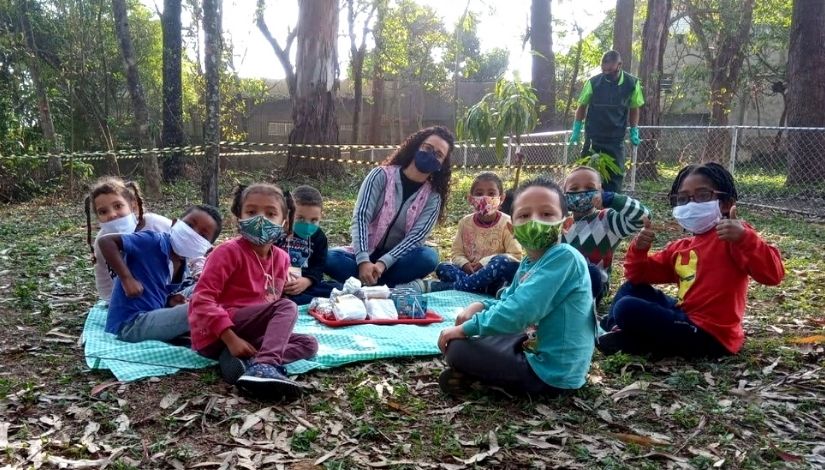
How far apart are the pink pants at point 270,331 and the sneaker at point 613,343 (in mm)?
1597

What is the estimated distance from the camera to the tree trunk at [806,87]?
10508 millimetres

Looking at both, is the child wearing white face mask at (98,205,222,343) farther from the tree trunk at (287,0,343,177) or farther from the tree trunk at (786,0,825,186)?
the tree trunk at (786,0,825,186)

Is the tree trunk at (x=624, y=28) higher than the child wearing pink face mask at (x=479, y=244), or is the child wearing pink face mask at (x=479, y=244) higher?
the tree trunk at (x=624, y=28)

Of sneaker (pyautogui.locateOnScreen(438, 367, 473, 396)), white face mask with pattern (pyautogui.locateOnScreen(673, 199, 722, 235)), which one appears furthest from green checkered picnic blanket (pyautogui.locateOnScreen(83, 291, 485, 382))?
white face mask with pattern (pyautogui.locateOnScreen(673, 199, 722, 235))

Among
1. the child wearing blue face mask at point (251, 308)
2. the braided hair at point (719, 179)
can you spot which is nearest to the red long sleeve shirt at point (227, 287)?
the child wearing blue face mask at point (251, 308)

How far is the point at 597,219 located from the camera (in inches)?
181

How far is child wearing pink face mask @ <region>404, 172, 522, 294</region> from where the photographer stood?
506 centimetres

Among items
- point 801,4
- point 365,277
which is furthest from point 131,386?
point 801,4

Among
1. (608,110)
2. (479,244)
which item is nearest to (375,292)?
(479,244)

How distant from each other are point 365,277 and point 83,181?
847cm

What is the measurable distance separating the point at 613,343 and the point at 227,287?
206cm

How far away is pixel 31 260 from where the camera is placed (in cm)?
594

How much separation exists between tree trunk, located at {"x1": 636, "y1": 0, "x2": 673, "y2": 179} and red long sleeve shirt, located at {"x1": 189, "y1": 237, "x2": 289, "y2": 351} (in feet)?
35.2

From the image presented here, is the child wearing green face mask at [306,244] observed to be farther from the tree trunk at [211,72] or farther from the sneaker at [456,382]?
the tree trunk at [211,72]
